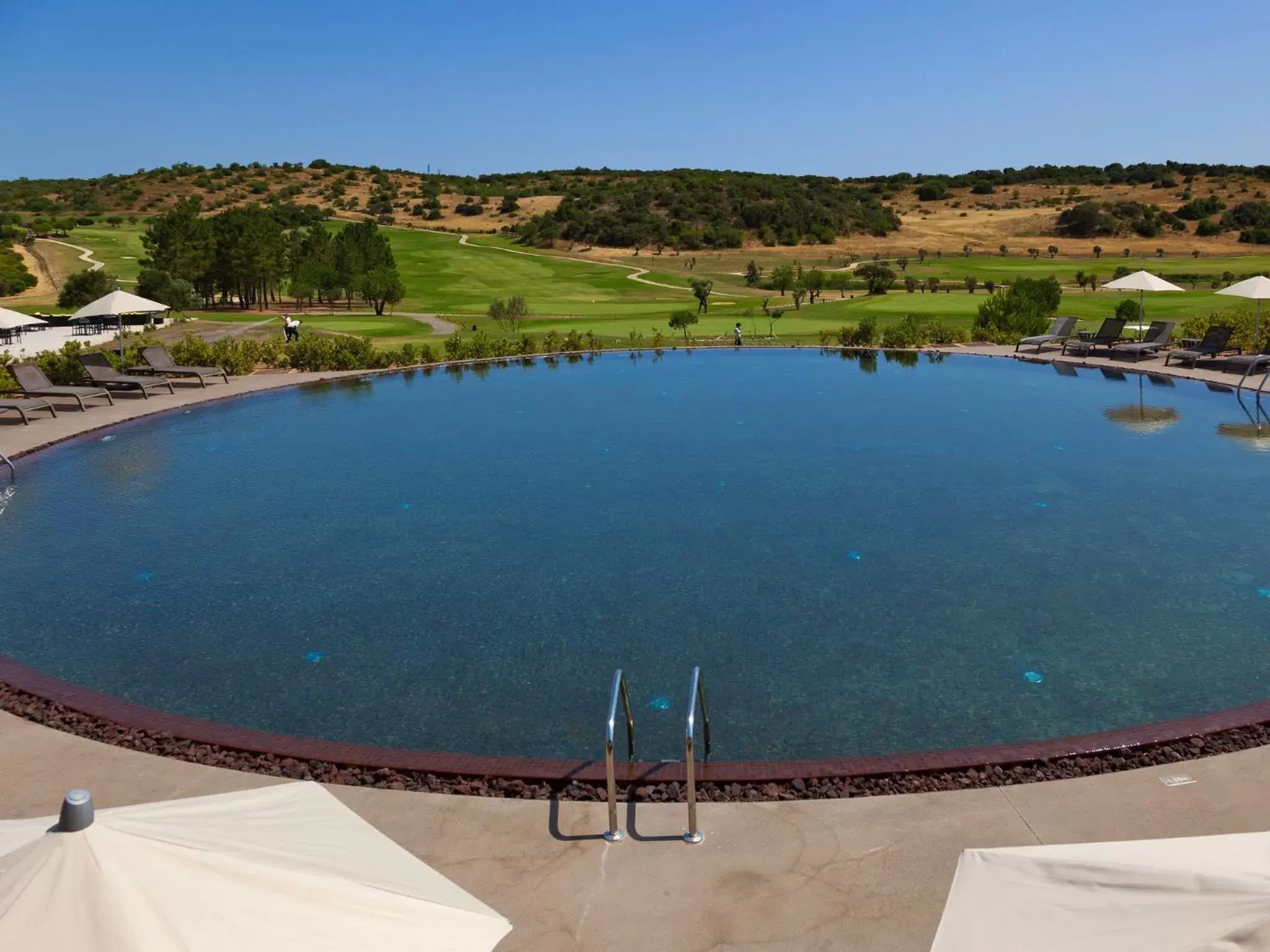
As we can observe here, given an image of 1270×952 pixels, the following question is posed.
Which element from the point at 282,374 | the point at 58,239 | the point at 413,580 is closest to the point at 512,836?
the point at 413,580

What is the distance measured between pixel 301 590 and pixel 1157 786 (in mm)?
7646

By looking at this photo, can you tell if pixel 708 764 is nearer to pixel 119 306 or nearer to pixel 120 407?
pixel 120 407

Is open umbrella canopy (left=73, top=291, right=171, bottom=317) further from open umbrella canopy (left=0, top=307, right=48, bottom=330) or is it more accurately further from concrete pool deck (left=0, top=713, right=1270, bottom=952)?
concrete pool deck (left=0, top=713, right=1270, bottom=952)

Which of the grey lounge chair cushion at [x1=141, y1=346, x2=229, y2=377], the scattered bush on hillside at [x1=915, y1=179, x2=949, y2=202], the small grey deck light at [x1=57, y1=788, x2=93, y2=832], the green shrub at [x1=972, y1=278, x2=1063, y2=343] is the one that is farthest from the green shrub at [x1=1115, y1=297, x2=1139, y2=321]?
the scattered bush on hillside at [x1=915, y1=179, x2=949, y2=202]

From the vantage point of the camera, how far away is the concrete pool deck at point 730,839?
5098 millimetres

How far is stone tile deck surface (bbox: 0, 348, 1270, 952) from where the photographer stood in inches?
201

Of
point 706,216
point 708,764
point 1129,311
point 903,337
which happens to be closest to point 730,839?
point 708,764

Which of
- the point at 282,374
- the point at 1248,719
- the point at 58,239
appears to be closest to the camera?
the point at 1248,719

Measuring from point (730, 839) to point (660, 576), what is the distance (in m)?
4.83

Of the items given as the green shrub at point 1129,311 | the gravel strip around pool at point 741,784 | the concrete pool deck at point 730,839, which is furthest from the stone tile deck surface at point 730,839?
the green shrub at point 1129,311

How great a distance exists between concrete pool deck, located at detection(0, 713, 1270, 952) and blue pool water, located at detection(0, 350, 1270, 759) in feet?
3.27

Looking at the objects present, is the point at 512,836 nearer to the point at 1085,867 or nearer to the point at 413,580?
the point at 1085,867

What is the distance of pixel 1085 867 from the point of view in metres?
3.33

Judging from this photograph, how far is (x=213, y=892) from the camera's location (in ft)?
10.5
